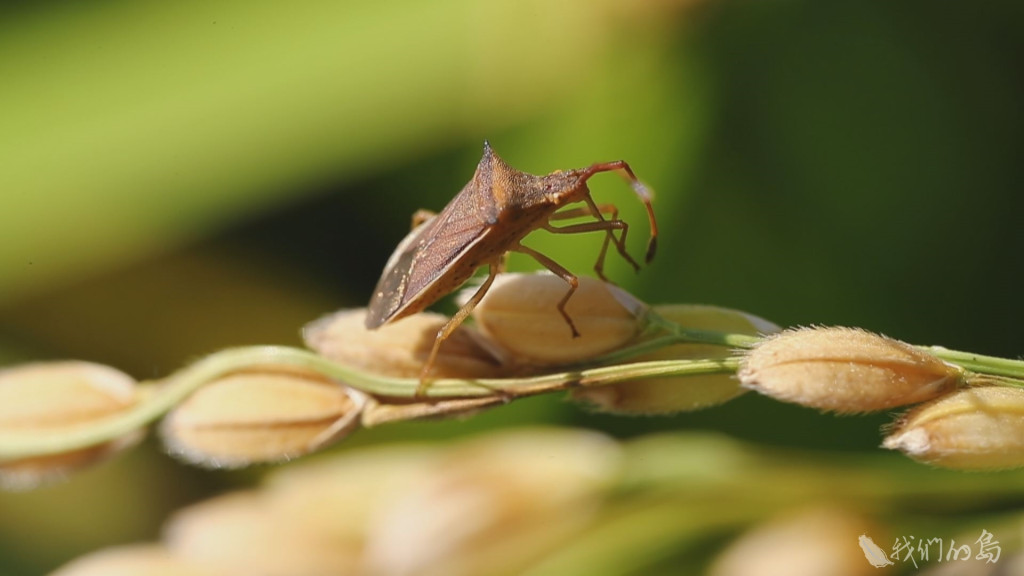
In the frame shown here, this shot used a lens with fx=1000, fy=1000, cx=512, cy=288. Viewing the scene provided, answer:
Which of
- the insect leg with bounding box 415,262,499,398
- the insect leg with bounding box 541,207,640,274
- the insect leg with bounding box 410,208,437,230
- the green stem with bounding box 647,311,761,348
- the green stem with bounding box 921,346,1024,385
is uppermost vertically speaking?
the insect leg with bounding box 410,208,437,230

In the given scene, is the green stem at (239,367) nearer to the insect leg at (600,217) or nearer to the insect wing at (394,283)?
the insect wing at (394,283)

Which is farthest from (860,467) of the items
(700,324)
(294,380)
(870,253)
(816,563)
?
(294,380)

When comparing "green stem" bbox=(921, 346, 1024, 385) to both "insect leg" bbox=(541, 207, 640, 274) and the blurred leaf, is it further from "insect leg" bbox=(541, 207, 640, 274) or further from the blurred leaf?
the blurred leaf

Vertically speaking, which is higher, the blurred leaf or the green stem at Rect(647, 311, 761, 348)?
the blurred leaf

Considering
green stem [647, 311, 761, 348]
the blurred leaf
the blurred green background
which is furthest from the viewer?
the blurred leaf

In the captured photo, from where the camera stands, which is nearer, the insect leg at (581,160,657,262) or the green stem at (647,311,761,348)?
the green stem at (647,311,761,348)

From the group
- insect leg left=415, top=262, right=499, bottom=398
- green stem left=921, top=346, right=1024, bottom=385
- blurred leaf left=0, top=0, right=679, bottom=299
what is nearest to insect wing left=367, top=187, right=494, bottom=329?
insect leg left=415, top=262, right=499, bottom=398

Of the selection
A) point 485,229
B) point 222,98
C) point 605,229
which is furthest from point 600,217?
point 222,98

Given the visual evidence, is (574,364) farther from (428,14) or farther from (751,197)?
(428,14)
